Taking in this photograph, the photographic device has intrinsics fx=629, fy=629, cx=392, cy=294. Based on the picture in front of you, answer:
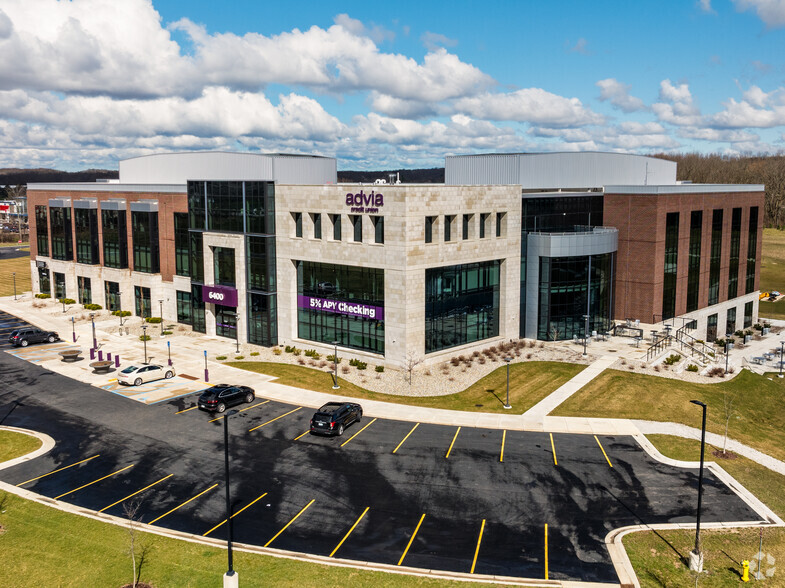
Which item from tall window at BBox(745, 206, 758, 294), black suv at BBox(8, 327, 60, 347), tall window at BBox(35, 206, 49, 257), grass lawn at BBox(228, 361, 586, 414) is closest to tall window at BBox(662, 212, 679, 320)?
grass lawn at BBox(228, 361, 586, 414)

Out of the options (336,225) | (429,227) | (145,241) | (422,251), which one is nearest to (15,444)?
(336,225)

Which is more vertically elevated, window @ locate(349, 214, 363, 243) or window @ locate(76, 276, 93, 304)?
window @ locate(349, 214, 363, 243)

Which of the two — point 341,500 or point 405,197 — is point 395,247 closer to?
point 405,197

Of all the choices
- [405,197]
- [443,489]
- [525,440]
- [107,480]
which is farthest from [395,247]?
[107,480]

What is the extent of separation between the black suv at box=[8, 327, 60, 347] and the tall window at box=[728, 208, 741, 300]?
281ft

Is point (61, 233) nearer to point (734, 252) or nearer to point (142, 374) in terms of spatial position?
point (142, 374)

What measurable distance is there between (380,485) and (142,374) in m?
29.3

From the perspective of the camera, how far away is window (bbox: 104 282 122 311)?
288 ft

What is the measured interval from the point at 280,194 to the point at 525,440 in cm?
3718

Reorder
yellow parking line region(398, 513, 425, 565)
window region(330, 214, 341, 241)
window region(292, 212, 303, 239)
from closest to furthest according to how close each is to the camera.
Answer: yellow parking line region(398, 513, 425, 565)
window region(330, 214, 341, 241)
window region(292, 212, 303, 239)

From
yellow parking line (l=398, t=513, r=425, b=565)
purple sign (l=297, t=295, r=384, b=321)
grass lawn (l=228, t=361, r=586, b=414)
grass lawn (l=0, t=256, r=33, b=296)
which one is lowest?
yellow parking line (l=398, t=513, r=425, b=565)

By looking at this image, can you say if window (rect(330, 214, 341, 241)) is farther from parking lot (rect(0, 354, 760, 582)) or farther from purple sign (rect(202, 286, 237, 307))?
parking lot (rect(0, 354, 760, 582))

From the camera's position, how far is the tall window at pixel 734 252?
8431cm

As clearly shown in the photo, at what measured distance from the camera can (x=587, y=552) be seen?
29.5m
